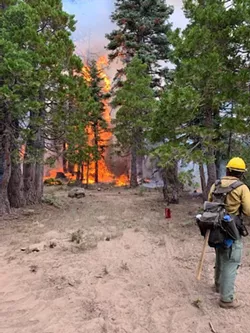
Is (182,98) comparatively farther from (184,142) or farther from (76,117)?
(76,117)

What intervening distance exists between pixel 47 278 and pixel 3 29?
776cm

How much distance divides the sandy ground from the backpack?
1.05 meters

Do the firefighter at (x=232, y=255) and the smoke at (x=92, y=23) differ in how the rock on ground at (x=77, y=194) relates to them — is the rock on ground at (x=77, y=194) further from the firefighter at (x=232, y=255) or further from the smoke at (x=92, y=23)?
the smoke at (x=92, y=23)

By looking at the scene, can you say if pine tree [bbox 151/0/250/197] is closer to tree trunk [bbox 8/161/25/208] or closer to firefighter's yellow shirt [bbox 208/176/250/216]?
firefighter's yellow shirt [bbox 208/176/250/216]

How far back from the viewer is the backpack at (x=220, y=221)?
4.16m

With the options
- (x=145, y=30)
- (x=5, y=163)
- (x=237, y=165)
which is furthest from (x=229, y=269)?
(x=145, y=30)

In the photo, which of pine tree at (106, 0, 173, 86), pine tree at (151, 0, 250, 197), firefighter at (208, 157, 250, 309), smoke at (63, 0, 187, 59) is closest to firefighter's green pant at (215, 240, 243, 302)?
firefighter at (208, 157, 250, 309)

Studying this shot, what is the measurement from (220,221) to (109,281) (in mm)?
2286

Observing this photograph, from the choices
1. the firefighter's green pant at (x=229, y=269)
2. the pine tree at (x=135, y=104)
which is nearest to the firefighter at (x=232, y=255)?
the firefighter's green pant at (x=229, y=269)

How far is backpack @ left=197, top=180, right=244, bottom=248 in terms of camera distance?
13.6 ft

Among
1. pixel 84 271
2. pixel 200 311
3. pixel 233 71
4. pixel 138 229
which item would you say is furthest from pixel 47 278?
pixel 233 71

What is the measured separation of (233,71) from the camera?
28.6 feet

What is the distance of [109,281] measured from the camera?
5.20 metres

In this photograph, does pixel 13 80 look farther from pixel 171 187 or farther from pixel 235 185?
pixel 171 187
